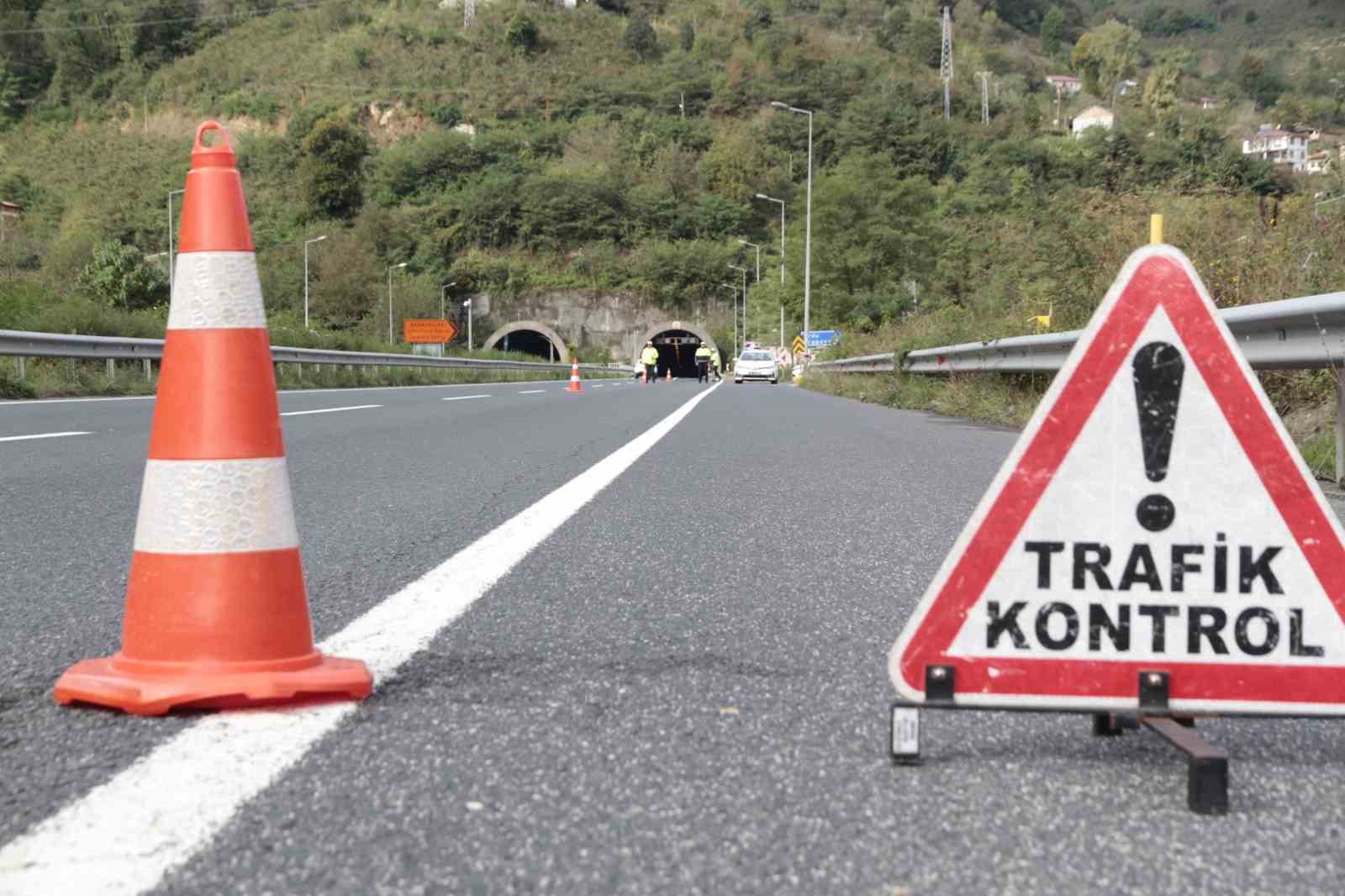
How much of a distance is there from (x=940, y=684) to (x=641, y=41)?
652 ft

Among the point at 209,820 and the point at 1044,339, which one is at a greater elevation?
the point at 1044,339

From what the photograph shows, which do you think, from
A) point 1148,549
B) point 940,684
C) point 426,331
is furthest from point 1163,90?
point 940,684

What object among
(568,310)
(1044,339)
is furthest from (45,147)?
(1044,339)

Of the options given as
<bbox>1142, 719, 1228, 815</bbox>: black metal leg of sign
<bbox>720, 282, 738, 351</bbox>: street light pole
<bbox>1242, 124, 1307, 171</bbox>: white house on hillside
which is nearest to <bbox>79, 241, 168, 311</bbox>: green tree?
<bbox>720, 282, 738, 351</bbox>: street light pole

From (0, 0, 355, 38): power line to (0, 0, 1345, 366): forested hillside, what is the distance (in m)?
0.58

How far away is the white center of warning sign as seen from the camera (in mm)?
2436

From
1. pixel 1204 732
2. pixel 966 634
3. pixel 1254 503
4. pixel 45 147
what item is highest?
pixel 45 147

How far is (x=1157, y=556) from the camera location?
8.16 ft

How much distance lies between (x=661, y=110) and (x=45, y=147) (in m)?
69.6

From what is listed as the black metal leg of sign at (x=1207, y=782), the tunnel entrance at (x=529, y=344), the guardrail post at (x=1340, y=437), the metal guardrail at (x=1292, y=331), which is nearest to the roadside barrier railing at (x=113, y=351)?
the metal guardrail at (x=1292, y=331)

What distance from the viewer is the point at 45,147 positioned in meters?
141

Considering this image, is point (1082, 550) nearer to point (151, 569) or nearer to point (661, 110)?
point (151, 569)

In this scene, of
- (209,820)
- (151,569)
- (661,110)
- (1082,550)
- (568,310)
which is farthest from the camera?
(661,110)

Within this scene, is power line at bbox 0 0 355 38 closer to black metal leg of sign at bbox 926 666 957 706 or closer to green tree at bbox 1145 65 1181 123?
green tree at bbox 1145 65 1181 123
